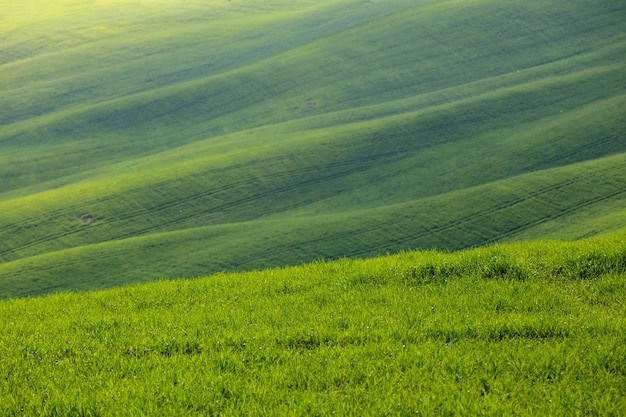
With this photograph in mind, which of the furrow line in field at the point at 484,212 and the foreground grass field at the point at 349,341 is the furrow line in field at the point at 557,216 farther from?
the foreground grass field at the point at 349,341

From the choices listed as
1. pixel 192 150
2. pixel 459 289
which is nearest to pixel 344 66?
pixel 192 150

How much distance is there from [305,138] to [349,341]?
50.2 m

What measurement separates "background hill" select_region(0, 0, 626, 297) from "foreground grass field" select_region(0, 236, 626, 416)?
24.9 m

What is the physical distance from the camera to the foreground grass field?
657cm

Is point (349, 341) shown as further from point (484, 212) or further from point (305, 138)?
point (305, 138)

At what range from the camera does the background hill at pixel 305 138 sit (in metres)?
38.8

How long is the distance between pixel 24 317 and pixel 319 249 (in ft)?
90.4

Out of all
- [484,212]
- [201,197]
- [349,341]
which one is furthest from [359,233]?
[349,341]

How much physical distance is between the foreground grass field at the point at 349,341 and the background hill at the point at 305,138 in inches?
979

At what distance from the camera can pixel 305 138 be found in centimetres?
5766

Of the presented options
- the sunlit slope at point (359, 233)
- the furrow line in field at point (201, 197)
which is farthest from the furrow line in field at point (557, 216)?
the furrow line in field at point (201, 197)

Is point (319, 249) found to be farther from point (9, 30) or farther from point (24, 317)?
point (9, 30)

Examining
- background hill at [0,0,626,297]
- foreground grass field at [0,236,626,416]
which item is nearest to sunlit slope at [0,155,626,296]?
background hill at [0,0,626,297]

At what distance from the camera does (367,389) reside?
679 centimetres
